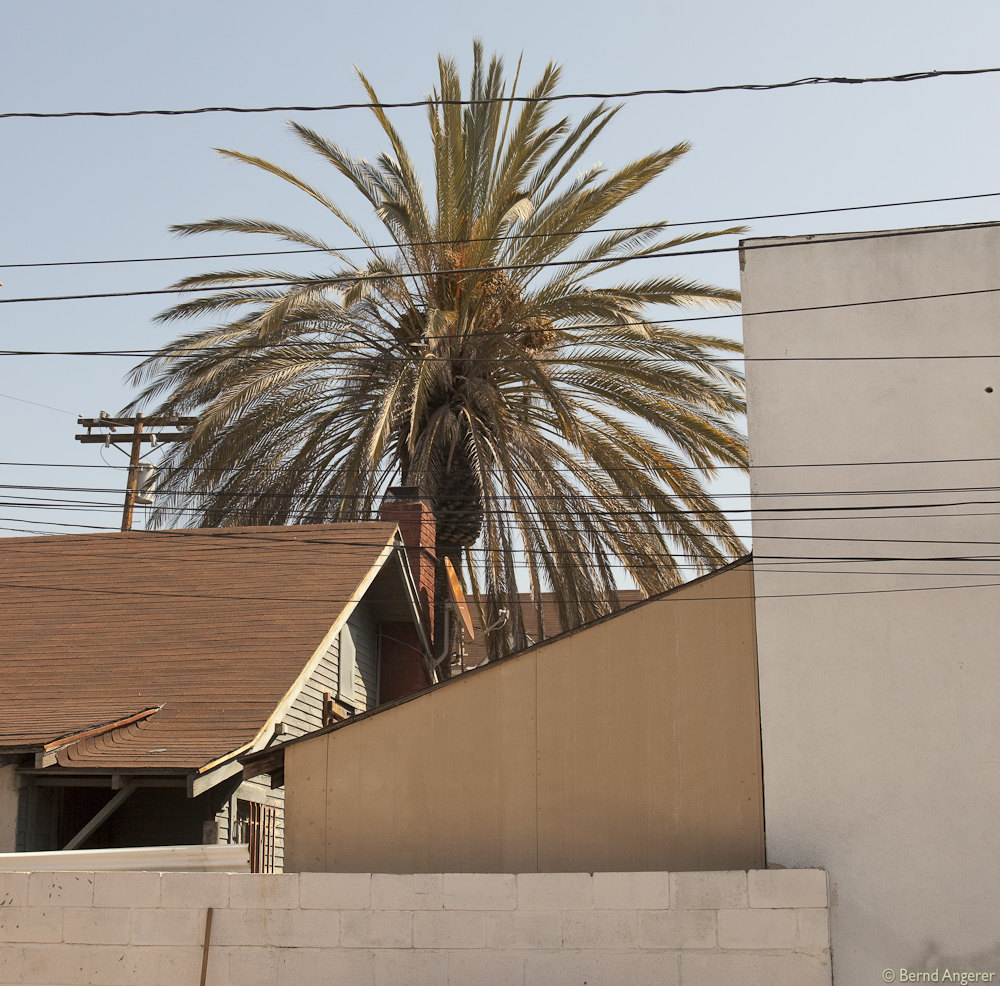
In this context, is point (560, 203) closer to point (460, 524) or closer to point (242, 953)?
point (460, 524)

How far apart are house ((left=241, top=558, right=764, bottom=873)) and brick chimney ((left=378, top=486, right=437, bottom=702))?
702cm

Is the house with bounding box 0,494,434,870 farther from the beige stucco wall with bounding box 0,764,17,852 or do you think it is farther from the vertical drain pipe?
the vertical drain pipe

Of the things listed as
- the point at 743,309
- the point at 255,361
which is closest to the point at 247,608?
the point at 255,361

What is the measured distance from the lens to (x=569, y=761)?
9.09 m

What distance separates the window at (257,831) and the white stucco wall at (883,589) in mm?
6342

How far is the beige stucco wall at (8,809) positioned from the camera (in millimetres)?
11210

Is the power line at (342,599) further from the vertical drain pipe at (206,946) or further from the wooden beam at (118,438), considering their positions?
the wooden beam at (118,438)

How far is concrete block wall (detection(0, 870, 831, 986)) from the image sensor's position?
8.21 meters

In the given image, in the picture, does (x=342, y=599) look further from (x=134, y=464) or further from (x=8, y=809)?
(x=134, y=464)

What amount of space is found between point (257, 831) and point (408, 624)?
13.2 feet

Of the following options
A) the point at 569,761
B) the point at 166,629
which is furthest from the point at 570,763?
the point at 166,629

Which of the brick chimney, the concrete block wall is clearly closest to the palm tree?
the brick chimney

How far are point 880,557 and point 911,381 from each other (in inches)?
56.5

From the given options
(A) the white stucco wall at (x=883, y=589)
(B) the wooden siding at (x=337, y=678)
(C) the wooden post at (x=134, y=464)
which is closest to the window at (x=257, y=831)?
(B) the wooden siding at (x=337, y=678)
